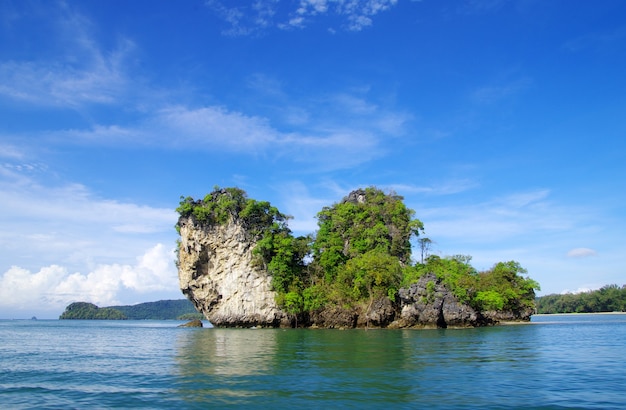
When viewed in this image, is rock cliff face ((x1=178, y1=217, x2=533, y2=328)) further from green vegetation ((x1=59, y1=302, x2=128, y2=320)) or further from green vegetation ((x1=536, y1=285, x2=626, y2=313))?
green vegetation ((x1=59, y1=302, x2=128, y2=320))

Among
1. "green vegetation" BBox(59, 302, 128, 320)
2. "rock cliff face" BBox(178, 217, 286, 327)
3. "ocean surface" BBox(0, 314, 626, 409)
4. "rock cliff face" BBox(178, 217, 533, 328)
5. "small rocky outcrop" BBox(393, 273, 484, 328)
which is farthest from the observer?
"green vegetation" BBox(59, 302, 128, 320)

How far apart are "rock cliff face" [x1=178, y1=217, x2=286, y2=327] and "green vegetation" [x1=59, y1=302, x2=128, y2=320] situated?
142 metres

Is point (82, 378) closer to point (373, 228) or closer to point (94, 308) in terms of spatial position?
point (373, 228)

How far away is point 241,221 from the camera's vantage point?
58.8m

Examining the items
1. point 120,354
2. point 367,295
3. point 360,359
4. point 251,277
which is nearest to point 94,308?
point 251,277

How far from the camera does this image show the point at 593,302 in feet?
366

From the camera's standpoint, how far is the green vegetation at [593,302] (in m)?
109

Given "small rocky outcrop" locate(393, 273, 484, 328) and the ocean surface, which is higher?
"small rocky outcrop" locate(393, 273, 484, 328)

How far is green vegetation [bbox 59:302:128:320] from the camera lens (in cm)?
18607

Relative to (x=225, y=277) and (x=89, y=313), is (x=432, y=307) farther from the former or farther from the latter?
(x=89, y=313)

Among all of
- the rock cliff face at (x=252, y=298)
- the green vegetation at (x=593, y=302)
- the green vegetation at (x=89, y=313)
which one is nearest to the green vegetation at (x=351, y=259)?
the rock cliff face at (x=252, y=298)

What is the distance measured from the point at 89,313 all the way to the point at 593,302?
179 meters

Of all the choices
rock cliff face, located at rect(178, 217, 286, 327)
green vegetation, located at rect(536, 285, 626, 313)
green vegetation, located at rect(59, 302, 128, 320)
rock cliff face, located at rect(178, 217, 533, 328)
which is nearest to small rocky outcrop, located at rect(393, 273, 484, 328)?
rock cliff face, located at rect(178, 217, 533, 328)

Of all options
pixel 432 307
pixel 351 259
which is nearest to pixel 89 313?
pixel 351 259
